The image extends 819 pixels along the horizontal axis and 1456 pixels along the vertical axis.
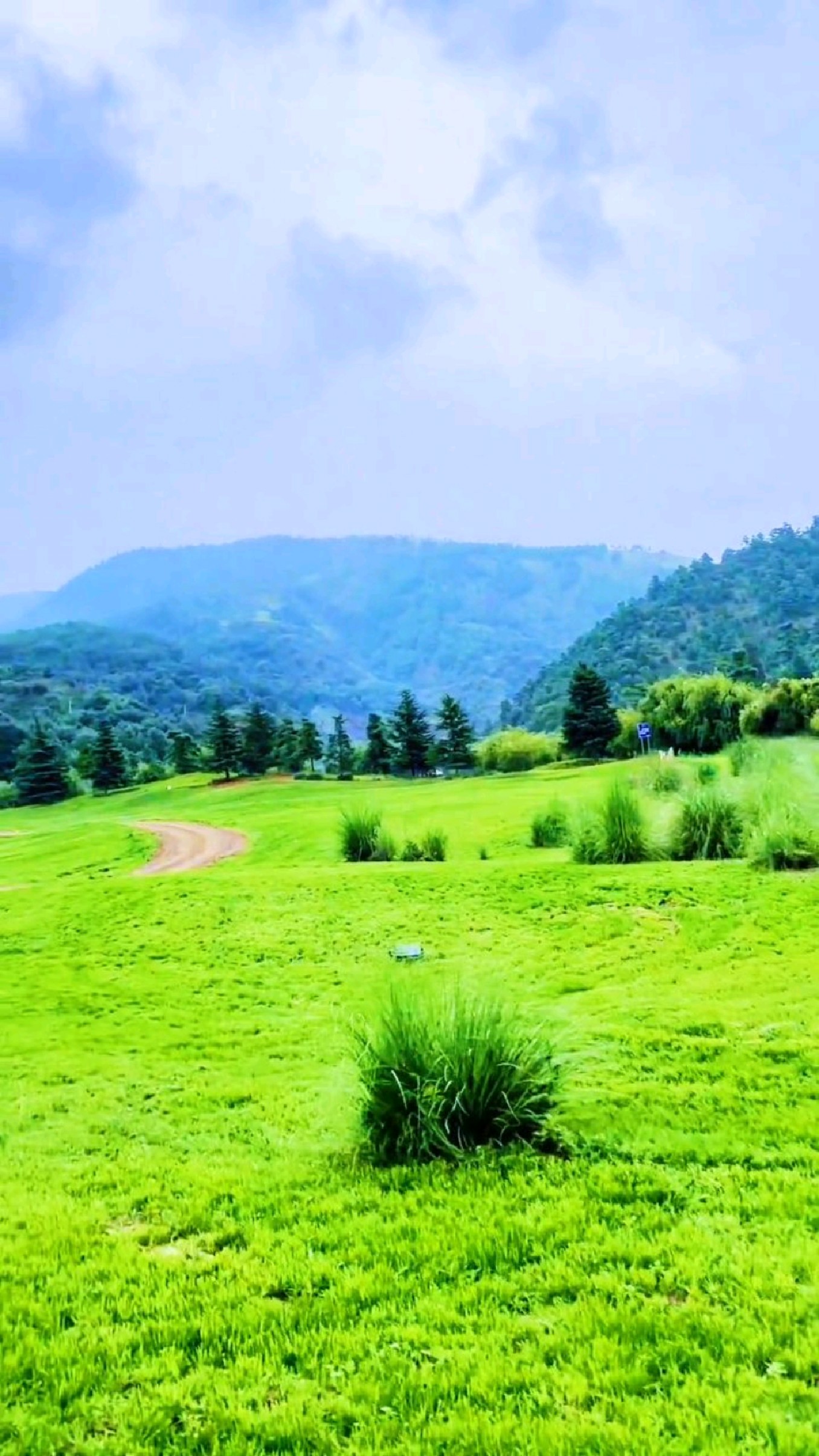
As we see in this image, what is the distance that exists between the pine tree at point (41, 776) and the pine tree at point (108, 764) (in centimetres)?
262

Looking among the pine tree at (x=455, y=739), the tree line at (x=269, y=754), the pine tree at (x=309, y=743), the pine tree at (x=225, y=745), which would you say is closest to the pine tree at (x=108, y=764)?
the tree line at (x=269, y=754)

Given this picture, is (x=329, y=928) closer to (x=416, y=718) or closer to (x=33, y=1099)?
(x=33, y=1099)

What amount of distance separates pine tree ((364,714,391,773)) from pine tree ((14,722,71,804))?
21610 millimetres

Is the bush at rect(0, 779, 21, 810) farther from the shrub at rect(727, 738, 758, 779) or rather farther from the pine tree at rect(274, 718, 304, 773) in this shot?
the shrub at rect(727, 738, 758, 779)

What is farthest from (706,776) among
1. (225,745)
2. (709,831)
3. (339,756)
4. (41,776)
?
(41,776)

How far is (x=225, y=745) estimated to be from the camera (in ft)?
205

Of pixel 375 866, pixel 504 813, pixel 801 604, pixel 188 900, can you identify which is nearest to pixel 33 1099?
pixel 188 900

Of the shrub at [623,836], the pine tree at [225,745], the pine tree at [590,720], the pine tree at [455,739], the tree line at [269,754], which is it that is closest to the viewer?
the shrub at [623,836]

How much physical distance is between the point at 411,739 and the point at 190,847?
32364mm

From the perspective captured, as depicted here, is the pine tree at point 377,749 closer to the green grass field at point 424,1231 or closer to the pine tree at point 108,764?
the pine tree at point 108,764

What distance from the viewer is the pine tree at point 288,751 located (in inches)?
2584

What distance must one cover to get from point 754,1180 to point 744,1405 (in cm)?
170

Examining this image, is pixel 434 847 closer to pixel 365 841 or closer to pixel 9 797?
pixel 365 841

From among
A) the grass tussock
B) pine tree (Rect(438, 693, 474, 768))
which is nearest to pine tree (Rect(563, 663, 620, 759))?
pine tree (Rect(438, 693, 474, 768))
